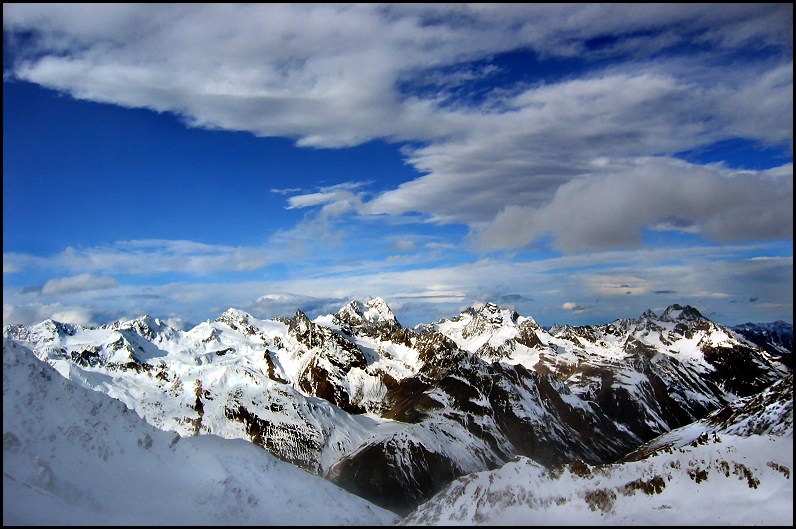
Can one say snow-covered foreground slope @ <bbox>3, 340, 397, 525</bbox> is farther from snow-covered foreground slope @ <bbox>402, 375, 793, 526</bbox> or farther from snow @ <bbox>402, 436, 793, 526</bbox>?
snow-covered foreground slope @ <bbox>402, 375, 793, 526</bbox>

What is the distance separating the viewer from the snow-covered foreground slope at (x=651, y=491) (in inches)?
3930

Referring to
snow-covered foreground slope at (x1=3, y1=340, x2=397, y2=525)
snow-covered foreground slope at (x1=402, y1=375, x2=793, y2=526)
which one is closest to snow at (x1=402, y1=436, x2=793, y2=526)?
snow-covered foreground slope at (x1=402, y1=375, x2=793, y2=526)

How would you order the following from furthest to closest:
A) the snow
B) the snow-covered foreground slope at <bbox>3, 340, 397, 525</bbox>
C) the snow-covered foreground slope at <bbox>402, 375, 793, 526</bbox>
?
the snow-covered foreground slope at <bbox>402, 375, 793, 526</bbox> < the snow < the snow-covered foreground slope at <bbox>3, 340, 397, 525</bbox>

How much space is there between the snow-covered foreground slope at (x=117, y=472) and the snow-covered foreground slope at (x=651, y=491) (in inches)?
1066

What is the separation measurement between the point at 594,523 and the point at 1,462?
314 feet

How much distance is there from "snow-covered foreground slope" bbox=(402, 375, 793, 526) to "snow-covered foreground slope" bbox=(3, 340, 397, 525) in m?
27.1

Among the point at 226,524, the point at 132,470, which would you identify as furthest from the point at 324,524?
the point at 132,470

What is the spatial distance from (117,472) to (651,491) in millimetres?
97695

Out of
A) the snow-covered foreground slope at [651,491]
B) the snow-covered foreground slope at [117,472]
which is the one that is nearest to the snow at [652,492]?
the snow-covered foreground slope at [651,491]

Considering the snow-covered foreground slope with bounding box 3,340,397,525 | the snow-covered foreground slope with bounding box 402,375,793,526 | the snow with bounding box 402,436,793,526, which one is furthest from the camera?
the snow-covered foreground slope with bounding box 402,375,793,526

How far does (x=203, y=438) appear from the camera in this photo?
404 ft

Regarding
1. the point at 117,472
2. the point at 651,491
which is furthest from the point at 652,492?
the point at 117,472

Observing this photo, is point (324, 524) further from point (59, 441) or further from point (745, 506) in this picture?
point (745, 506)

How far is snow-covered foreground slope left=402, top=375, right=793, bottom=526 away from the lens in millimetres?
99812
